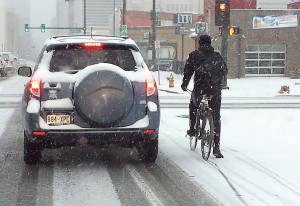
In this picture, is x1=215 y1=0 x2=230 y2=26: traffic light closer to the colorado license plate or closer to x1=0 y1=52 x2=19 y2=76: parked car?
the colorado license plate

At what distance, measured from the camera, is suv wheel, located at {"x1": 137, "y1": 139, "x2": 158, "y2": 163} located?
23.3 ft

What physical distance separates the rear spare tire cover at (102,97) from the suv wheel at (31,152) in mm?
915

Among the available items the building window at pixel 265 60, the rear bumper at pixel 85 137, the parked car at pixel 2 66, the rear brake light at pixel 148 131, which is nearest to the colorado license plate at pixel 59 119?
the rear bumper at pixel 85 137

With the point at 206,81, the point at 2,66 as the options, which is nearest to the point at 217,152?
the point at 206,81

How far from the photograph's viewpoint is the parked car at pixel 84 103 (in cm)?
635

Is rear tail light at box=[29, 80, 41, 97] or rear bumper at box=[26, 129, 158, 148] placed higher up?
rear tail light at box=[29, 80, 41, 97]

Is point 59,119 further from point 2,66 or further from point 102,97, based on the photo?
point 2,66

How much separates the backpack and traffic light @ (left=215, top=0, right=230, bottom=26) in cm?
1554

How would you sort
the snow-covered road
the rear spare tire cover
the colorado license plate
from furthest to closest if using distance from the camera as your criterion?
the colorado license plate → the rear spare tire cover → the snow-covered road

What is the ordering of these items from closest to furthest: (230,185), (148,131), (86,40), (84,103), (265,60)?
(230,185) → (84,103) → (148,131) → (86,40) → (265,60)

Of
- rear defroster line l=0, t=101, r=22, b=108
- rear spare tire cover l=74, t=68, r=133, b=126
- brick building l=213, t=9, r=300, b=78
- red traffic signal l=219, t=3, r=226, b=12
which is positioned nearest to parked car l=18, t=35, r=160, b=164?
rear spare tire cover l=74, t=68, r=133, b=126

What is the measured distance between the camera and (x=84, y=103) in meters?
6.31

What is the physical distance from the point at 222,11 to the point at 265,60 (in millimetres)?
15127

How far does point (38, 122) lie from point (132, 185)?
144 centimetres
